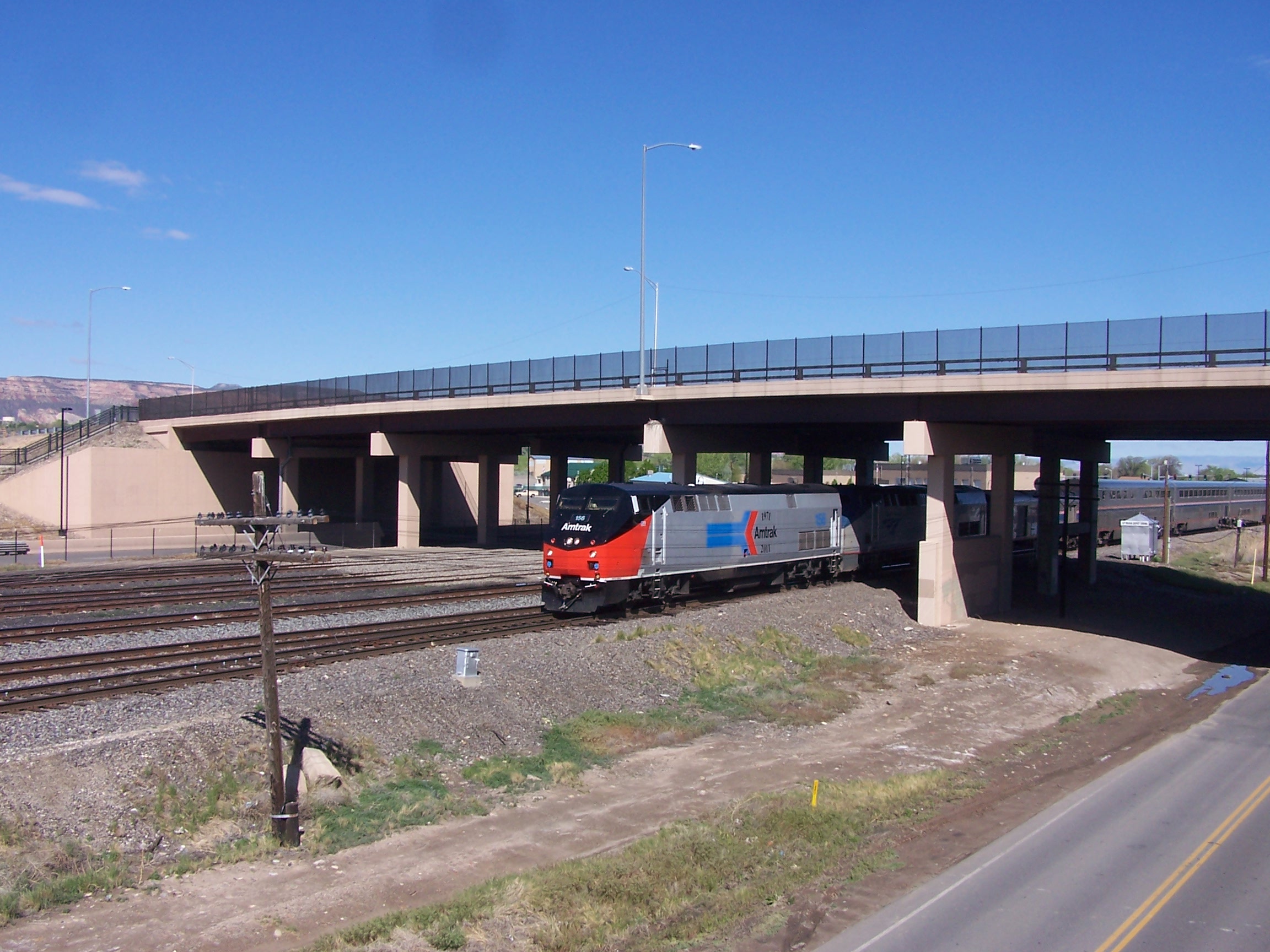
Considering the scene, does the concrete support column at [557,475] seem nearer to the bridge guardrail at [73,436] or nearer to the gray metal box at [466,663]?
the bridge guardrail at [73,436]

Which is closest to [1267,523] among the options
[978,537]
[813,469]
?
[813,469]

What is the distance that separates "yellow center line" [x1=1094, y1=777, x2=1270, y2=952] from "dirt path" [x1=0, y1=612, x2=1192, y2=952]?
484 centimetres

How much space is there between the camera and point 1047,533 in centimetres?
4331

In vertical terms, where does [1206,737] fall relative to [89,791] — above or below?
below

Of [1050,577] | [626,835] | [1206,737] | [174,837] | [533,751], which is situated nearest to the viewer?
[174,837]

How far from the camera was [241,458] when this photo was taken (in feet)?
213

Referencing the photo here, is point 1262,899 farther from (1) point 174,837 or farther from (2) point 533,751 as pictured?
(1) point 174,837

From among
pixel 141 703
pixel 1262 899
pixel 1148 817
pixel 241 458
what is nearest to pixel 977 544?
pixel 1148 817

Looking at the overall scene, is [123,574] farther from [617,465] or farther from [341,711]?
[617,465]

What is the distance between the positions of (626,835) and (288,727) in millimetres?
5838

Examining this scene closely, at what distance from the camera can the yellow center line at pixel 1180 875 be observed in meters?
10.1

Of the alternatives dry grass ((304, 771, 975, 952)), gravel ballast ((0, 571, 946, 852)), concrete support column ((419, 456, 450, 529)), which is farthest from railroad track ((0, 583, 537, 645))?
concrete support column ((419, 456, 450, 529))

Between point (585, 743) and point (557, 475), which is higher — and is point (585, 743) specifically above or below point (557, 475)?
below

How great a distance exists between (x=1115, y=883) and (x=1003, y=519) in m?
28.2
